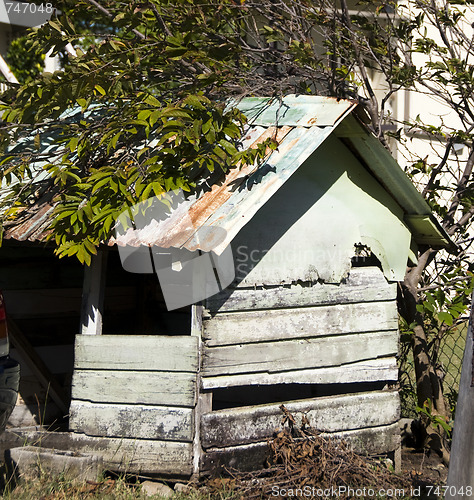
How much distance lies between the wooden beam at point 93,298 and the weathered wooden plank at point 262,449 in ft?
4.03

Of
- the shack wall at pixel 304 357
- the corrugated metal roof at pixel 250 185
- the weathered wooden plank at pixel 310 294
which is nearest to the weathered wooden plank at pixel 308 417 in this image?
the shack wall at pixel 304 357

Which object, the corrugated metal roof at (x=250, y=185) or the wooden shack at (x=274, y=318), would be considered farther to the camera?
the wooden shack at (x=274, y=318)

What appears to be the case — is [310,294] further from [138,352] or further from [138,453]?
[138,453]

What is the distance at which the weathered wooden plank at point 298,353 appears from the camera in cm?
452

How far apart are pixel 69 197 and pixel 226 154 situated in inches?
42.2

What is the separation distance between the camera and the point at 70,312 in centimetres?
680

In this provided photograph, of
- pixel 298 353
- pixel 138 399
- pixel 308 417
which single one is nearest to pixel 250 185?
pixel 298 353
